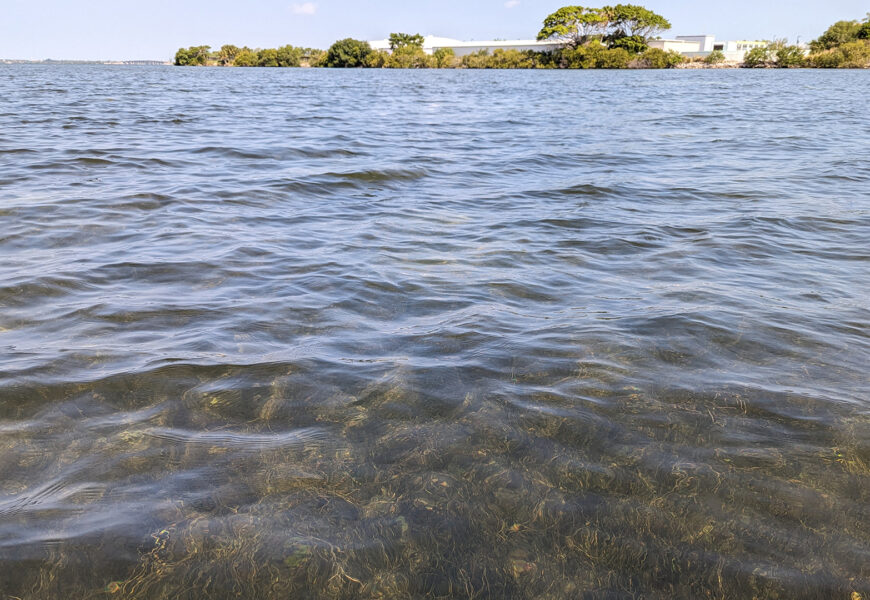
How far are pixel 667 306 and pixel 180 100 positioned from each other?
72.1 feet

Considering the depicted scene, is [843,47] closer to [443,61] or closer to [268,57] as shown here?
[443,61]

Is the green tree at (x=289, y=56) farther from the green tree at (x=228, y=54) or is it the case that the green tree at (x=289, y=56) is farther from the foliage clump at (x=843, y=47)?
the foliage clump at (x=843, y=47)

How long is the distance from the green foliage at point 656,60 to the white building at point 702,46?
15660 millimetres

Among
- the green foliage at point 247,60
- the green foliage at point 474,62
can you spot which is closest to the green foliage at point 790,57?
the green foliage at point 474,62

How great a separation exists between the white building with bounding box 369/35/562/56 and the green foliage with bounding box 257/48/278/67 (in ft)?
62.6

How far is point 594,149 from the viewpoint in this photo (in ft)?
40.8

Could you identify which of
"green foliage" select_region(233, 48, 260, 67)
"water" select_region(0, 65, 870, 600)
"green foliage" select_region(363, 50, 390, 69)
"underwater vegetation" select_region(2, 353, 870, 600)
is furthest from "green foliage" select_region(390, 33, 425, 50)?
"underwater vegetation" select_region(2, 353, 870, 600)

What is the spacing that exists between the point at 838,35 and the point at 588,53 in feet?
85.9

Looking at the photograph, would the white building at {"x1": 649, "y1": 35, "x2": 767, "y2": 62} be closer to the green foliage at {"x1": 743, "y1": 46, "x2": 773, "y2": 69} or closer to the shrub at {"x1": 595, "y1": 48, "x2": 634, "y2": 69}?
the green foliage at {"x1": 743, "y1": 46, "x2": 773, "y2": 69}

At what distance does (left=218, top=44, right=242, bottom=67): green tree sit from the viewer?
339 feet

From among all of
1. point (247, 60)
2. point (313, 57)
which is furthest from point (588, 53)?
point (247, 60)

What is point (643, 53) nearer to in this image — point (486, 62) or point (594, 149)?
point (486, 62)

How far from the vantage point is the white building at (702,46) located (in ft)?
273

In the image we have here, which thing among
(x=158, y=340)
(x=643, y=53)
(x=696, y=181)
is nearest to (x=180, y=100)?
(x=696, y=181)
